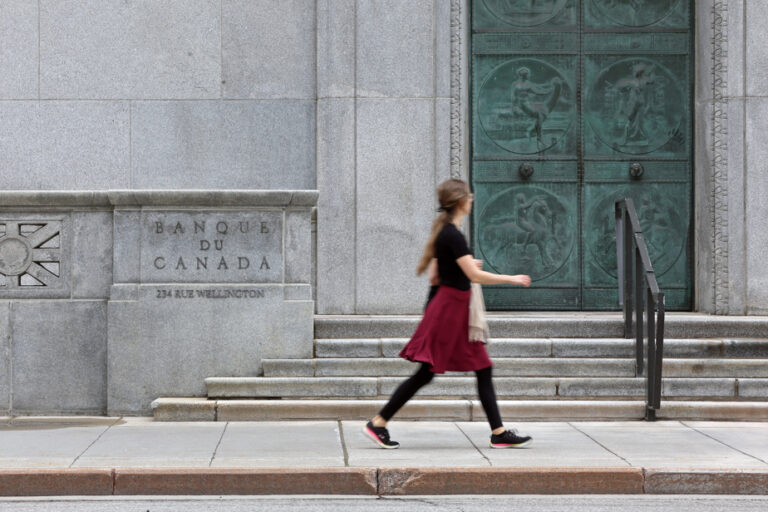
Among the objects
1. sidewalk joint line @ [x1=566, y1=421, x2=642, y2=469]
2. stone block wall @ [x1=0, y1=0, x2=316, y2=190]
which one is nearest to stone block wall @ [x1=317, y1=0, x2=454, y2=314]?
stone block wall @ [x1=0, y1=0, x2=316, y2=190]

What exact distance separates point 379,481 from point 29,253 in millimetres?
4505

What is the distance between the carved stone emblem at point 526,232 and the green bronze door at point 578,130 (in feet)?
0.04

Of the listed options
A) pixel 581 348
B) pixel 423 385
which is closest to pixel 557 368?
pixel 581 348

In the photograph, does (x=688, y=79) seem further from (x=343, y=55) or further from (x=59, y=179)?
(x=59, y=179)

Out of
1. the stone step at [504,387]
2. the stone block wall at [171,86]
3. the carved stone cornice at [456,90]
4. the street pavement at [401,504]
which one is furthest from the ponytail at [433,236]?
the stone block wall at [171,86]

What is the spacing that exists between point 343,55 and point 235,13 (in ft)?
4.70

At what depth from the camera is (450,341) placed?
7492mm

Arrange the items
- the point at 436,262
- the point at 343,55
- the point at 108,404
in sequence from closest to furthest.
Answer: the point at 436,262 < the point at 108,404 < the point at 343,55

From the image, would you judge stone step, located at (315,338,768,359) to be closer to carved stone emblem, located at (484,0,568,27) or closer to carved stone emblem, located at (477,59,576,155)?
carved stone emblem, located at (477,59,576,155)

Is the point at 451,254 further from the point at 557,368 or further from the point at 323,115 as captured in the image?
the point at 323,115

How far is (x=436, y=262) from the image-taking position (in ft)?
25.1

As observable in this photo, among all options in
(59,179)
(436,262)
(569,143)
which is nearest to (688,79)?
(569,143)

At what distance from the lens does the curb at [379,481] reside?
673cm

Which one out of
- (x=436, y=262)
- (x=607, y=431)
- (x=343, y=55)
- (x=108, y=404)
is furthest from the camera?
(x=343, y=55)
